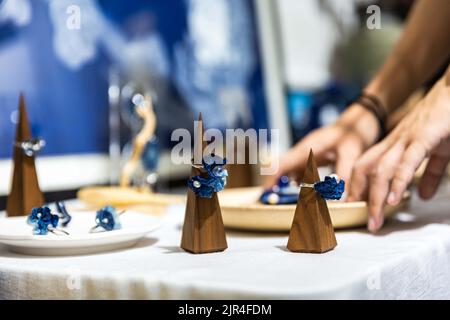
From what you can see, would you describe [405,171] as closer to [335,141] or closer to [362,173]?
[362,173]

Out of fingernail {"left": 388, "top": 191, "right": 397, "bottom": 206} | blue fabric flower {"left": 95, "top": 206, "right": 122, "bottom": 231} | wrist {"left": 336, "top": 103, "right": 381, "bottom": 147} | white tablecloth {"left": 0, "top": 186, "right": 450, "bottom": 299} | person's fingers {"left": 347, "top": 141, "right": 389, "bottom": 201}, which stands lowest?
white tablecloth {"left": 0, "top": 186, "right": 450, "bottom": 299}

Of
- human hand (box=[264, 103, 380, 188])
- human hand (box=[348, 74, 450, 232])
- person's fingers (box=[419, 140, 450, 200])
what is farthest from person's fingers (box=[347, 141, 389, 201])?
human hand (box=[264, 103, 380, 188])

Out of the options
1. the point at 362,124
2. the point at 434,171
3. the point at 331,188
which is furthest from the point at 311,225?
the point at 362,124

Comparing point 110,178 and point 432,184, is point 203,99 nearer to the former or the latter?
point 110,178

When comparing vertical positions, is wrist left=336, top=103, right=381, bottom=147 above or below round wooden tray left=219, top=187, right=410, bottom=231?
above

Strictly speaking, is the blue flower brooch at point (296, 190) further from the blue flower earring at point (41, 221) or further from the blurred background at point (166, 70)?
the blurred background at point (166, 70)

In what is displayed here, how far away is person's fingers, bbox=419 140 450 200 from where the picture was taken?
3.03 feet

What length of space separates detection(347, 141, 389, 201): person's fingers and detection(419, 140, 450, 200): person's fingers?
0.10 meters

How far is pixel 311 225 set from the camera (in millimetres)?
691

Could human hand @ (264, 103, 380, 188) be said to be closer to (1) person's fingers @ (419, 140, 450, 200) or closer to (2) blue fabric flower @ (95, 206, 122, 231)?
(1) person's fingers @ (419, 140, 450, 200)

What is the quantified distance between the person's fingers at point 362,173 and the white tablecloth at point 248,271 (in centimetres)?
9

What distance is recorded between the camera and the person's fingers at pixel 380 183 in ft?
2.68

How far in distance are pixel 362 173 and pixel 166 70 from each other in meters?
1.04

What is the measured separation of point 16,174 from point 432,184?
27.0 inches
